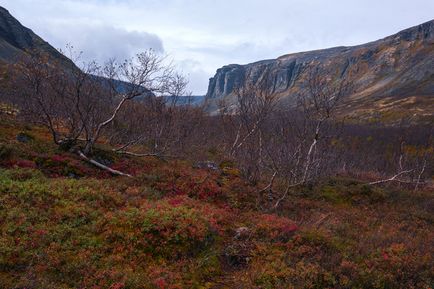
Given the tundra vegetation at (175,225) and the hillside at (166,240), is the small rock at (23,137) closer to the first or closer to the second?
the tundra vegetation at (175,225)

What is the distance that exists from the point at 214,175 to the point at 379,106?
454 feet

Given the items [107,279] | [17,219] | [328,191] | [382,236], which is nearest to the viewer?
[107,279]

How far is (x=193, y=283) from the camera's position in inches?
368

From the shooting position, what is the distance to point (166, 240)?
35.4 feet

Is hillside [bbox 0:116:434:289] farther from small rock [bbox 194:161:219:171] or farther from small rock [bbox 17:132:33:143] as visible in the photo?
small rock [bbox 194:161:219:171]

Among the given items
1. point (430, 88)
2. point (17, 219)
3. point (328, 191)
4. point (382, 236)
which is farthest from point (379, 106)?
point (17, 219)

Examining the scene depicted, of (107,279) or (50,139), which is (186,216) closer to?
(107,279)

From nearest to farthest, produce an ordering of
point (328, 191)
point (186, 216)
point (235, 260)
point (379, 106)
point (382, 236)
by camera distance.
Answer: point (235, 260) < point (186, 216) < point (382, 236) < point (328, 191) < point (379, 106)

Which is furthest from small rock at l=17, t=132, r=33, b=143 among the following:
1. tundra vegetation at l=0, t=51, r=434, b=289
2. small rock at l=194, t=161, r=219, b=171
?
small rock at l=194, t=161, r=219, b=171

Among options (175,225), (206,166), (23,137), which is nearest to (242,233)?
(175,225)

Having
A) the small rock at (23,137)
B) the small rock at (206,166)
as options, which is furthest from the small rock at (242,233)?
the small rock at (23,137)

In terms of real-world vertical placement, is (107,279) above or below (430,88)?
below

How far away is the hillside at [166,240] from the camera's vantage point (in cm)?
889

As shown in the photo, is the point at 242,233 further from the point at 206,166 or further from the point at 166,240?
the point at 206,166
